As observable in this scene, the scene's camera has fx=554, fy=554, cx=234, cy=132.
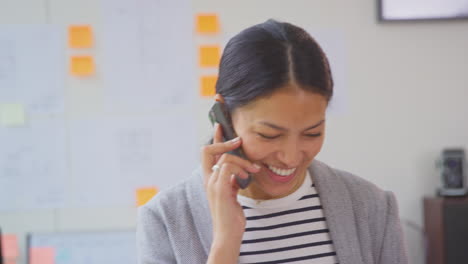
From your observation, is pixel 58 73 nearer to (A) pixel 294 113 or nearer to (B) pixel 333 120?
(B) pixel 333 120

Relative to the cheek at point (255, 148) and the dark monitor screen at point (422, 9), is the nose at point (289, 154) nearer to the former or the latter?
the cheek at point (255, 148)

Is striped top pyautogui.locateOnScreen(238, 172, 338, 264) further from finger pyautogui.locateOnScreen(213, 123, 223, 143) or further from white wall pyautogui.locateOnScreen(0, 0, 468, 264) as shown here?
white wall pyautogui.locateOnScreen(0, 0, 468, 264)

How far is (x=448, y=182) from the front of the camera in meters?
2.14

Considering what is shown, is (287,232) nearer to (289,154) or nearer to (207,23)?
(289,154)

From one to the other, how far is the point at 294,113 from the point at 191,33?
4.27ft

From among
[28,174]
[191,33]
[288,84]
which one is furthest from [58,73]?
[288,84]

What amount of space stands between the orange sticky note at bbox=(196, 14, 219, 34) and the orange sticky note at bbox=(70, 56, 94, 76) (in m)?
0.45

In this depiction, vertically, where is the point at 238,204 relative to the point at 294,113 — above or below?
below

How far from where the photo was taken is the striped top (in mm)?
1075

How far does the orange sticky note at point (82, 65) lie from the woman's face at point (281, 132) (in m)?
1.29

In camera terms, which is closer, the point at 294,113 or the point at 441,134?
the point at 294,113

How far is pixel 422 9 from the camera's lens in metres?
2.20

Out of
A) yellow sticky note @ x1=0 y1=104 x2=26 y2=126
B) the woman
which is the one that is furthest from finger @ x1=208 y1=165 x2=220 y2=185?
yellow sticky note @ x1=0 y1=104 x2=26 y2=126

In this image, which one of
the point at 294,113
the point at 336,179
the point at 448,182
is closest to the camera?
the point at 294,113
